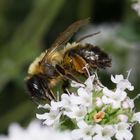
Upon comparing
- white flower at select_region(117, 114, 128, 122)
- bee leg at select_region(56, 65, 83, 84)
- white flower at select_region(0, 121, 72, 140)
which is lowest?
white flower at select_region(117, 114, 128, 122)

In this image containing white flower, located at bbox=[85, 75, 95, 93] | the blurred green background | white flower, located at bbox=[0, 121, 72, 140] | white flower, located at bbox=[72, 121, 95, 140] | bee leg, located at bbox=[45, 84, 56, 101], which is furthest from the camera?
the blurred green background

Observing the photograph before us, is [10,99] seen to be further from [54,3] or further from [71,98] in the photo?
[71,98]

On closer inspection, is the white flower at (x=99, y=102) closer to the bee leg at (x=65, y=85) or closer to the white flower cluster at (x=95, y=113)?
the white flower cluster at (x=95, y=113)

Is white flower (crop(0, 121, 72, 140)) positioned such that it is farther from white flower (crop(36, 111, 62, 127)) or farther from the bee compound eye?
the bee compound eye

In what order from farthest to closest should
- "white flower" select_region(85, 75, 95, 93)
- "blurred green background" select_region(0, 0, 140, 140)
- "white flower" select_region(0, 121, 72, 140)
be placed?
"blurred green background" select_region(0, 0, 140, 140)
"white flower" select_region(85, 75, 95, 93)
"white flower" select_region(0, 121, 72, 140)

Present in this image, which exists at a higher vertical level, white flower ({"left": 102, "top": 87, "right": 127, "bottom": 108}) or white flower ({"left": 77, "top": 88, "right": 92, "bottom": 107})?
white flower ({"left": 77, "top": 88, "right": 92, "bottom": 107})

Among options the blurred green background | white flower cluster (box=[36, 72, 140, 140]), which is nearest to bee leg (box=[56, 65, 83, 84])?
white flower cluster (box=[36, 72, 140, 140])

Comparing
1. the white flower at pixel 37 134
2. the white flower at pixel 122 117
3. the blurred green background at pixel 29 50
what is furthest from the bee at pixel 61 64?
the blurred green background at pixel 29 50

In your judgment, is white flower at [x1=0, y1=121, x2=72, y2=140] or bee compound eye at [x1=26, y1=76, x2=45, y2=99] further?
bee compound eye at [x1=26, y1=76, x2=45, y2=99]
